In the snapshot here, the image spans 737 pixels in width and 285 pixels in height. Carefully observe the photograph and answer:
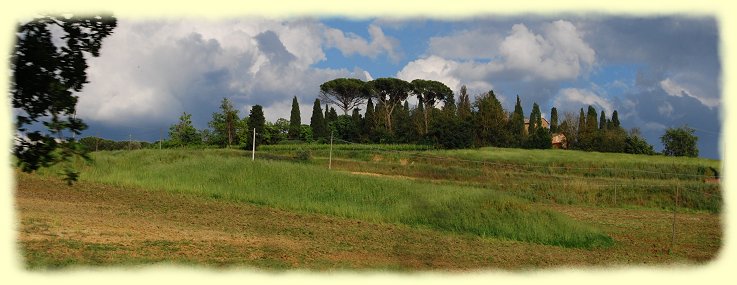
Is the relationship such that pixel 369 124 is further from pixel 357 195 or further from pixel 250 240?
pixel 250 240

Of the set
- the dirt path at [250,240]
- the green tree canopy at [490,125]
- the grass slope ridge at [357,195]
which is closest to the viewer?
the dirt path at [250,240]

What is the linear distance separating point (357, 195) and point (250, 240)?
898 centimetres

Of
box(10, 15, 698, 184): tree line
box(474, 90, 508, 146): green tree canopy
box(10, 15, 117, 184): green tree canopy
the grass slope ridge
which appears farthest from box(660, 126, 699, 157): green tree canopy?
box(10, 15, 117, 184): green tree canopy

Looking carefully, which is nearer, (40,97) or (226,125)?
(40,97)

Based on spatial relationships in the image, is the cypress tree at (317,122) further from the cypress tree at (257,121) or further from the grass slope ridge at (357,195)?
the grass slope ridge at (357,195)

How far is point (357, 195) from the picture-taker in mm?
20047

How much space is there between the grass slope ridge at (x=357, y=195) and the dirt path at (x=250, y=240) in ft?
2.90

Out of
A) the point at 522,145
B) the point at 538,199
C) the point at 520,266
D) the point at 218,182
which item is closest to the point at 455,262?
the point at 520,266

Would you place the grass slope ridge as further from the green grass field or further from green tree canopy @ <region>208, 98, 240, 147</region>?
green tree canopy @ <region>208, 98, 240, 147</region>

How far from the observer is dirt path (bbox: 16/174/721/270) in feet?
29.3

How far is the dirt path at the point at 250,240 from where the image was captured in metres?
8.93

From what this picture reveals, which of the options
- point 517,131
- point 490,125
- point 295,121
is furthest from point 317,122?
point 517,131

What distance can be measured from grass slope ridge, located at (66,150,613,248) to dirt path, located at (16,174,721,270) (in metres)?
0.88

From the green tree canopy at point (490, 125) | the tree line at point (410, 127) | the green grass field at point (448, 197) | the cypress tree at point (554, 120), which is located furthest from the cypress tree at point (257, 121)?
the cypress tree at point (554, 120)
